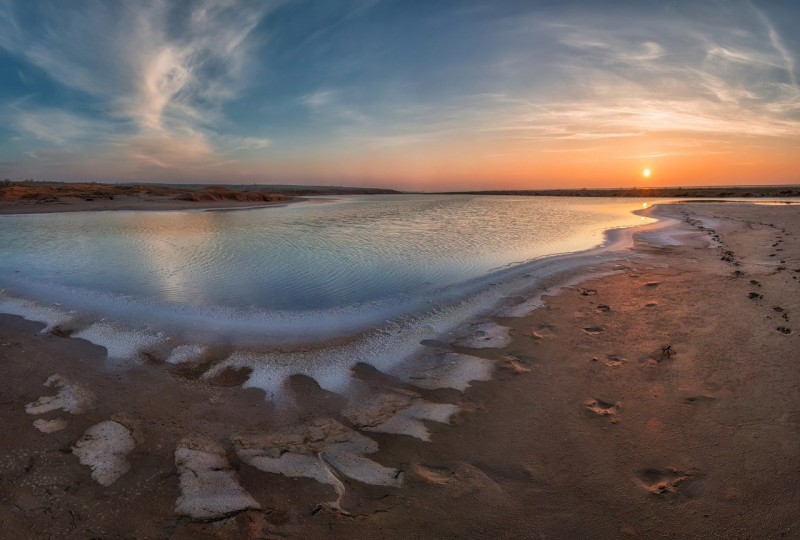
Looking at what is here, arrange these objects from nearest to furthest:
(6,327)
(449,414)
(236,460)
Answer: (236,460), (449,414), (6,327)

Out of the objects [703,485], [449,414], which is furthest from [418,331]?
[703,485]

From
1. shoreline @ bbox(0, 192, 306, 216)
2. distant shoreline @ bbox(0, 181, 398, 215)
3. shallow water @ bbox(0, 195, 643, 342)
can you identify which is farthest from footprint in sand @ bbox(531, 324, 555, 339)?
distant shoreline @ bbox(0, 181, 398, 215)

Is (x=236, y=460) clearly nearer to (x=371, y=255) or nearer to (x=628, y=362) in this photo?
(x=628, y=362)

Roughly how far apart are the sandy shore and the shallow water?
1813mm

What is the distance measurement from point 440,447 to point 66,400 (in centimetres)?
404

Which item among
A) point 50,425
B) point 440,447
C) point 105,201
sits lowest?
point 440,447

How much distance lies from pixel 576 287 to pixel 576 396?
483cm

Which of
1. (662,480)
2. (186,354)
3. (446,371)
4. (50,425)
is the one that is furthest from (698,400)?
(50,425)

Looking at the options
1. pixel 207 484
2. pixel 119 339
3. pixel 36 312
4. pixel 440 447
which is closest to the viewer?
pixel 207 484

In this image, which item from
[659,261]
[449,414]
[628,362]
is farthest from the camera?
[659,261]

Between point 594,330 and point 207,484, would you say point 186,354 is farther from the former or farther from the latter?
point 594,330

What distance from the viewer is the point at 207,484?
10.3 feet

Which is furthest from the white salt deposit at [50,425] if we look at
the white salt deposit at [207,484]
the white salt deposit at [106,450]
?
the white salt deposit at [207,484]

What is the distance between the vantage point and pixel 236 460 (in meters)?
3.43
